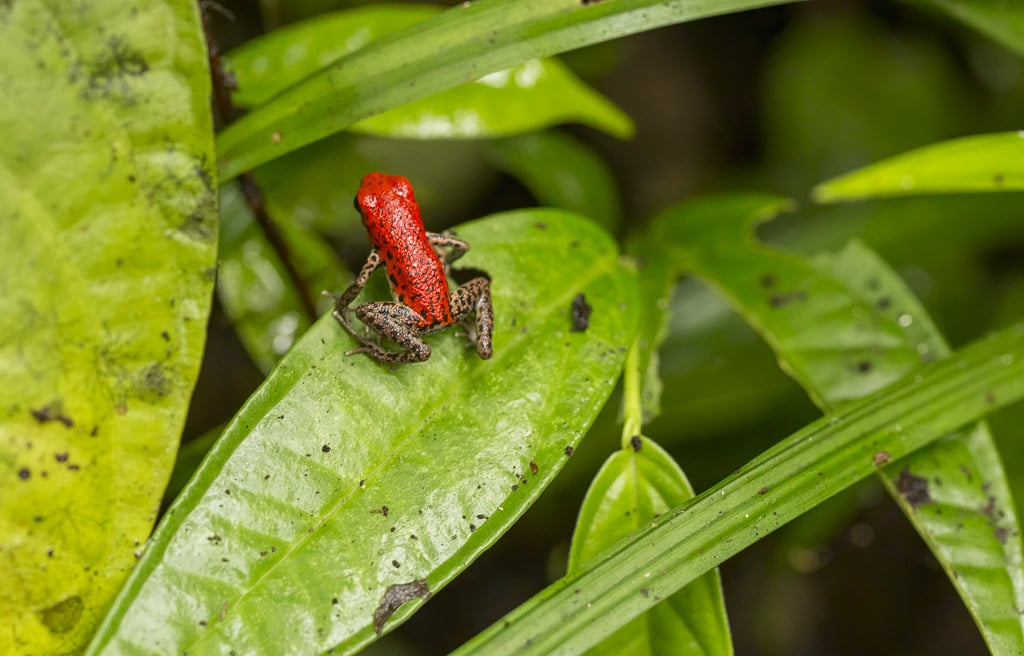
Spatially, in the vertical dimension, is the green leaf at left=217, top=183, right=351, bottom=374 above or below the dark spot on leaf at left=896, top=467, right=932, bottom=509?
above

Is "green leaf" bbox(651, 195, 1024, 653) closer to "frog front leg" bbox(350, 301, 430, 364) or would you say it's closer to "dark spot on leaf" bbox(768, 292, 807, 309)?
"dark spot on leaf" bbox(768, 292, 807, 309)

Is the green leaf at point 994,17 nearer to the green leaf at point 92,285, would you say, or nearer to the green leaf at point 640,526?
the green leaf at point 640,526

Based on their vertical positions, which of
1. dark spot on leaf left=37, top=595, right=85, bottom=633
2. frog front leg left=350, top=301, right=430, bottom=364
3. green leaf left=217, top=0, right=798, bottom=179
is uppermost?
green leaf left=217, top=0, right=798, bottom=179

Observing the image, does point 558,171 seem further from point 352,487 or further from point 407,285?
point 352,487

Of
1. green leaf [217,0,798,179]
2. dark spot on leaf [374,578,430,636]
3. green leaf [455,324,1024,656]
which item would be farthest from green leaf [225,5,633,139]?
dark spot on leaf [374,578,430,636]

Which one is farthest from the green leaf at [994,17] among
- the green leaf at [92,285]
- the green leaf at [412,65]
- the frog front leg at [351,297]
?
the green leaf at [92,285]

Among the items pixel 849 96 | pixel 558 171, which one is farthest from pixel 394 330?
pixel 849 96

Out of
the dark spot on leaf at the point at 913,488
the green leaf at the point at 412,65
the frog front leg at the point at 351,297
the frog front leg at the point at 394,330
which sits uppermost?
the green leaf at the point at 412,65
